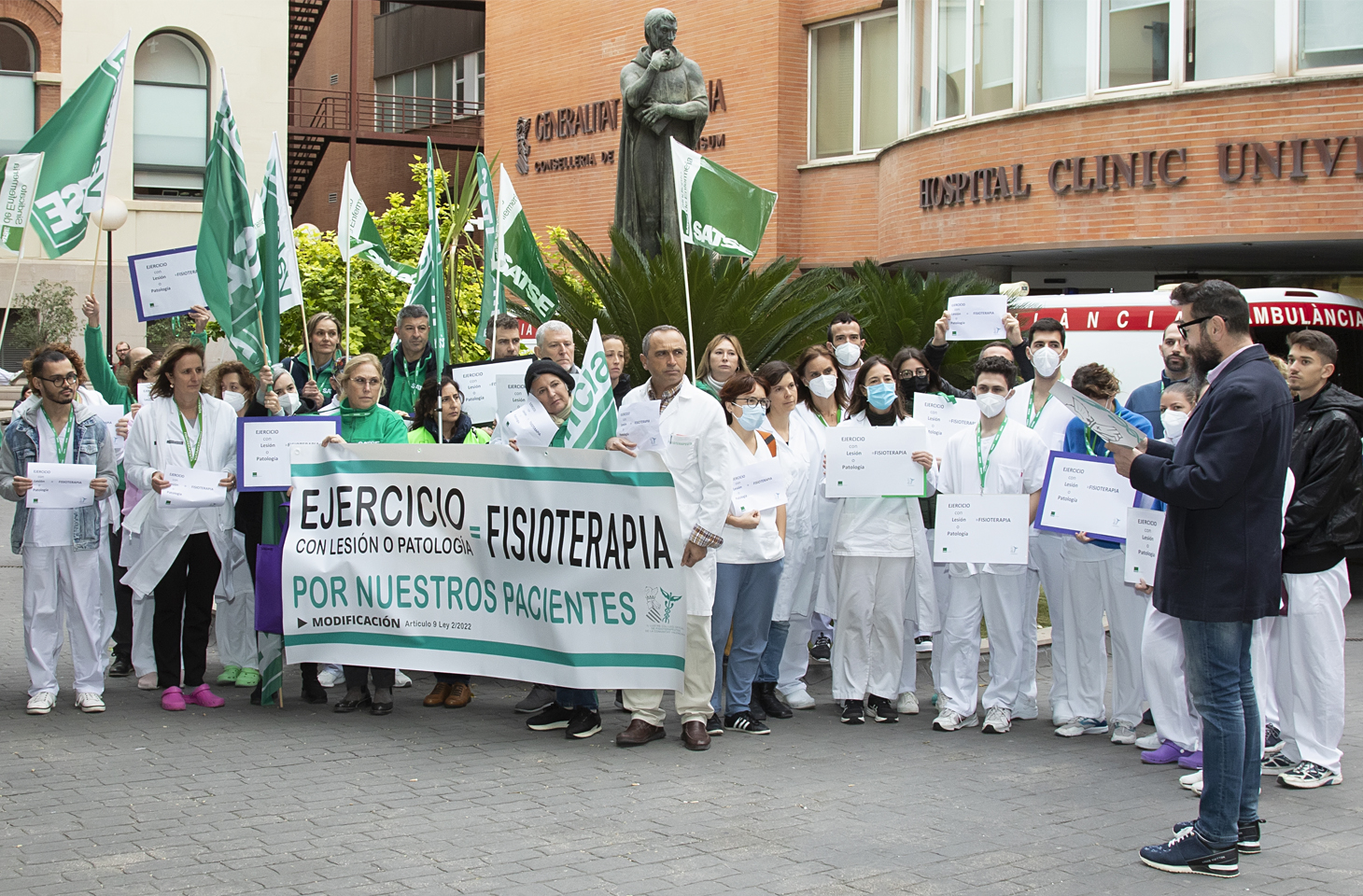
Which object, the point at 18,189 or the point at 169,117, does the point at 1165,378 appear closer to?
the point at 18,189

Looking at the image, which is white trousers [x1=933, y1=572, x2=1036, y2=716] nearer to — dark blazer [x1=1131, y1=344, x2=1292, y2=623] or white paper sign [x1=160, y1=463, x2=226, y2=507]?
dark blazer [x1=1131, y1=344, x2=1292, y2=623]

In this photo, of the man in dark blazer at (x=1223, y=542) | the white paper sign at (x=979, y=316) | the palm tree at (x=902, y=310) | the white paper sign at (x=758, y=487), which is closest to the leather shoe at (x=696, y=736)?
the white paper sign at (x=758, y=487)

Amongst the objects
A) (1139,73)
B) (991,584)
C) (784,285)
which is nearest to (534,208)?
(1139,73)

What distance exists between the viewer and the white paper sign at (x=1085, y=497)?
716 cm

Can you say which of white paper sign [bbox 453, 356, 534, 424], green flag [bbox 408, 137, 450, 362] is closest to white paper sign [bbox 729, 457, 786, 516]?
green flag [bbox 408, 137, 450, 362]

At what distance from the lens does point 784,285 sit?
1178cm

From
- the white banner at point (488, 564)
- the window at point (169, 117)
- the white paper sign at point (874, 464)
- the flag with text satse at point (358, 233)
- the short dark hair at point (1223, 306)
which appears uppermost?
the window at point (169, 117)

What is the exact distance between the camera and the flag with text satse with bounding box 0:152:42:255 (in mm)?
8430

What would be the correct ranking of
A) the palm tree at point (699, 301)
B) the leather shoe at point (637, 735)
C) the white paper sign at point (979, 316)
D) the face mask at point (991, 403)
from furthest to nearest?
the palm tree at point (699, 301) → the white paper sign at point (979, 316) → the face mask at point (991, 403) → the leather shoe at point (637, 735)

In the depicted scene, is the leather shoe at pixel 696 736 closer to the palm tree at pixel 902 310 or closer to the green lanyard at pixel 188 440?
the green lanyard at pixel 188 440

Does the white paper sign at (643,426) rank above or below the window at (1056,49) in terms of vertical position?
below

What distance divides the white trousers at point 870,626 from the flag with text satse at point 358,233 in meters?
5.56

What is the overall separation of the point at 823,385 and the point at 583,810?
3.25 metres

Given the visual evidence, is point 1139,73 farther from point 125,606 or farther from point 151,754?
point 151,754
